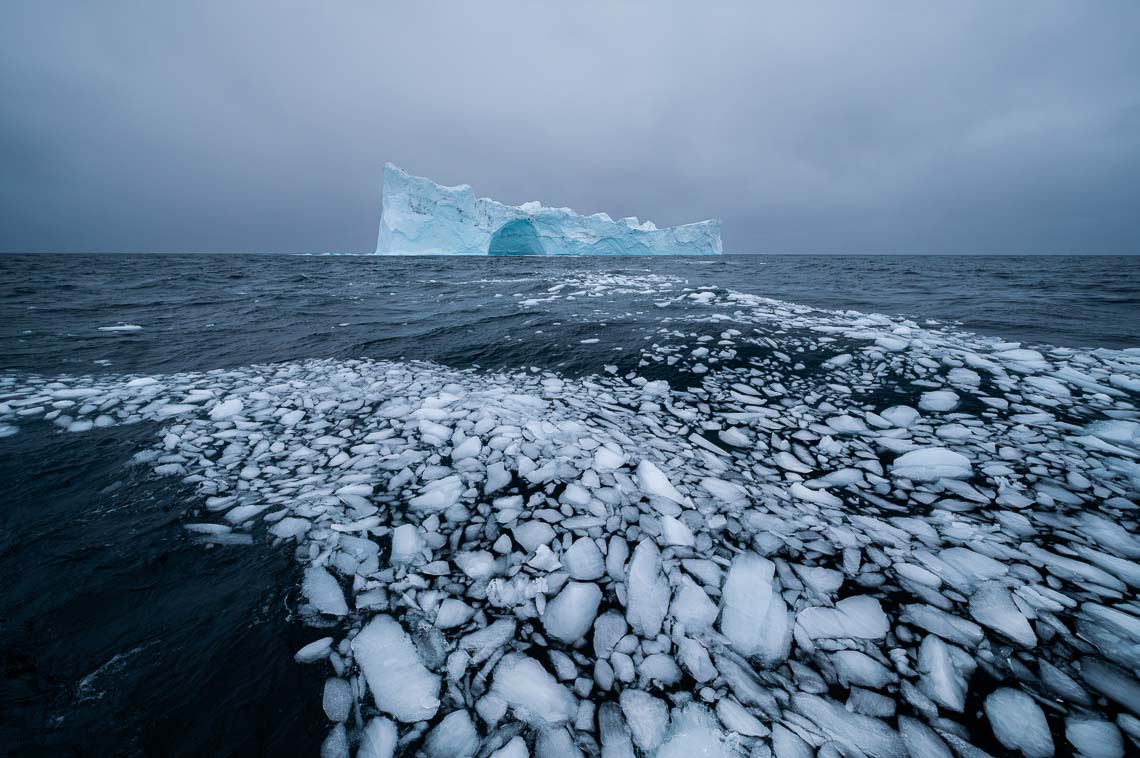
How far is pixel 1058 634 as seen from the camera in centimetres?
106

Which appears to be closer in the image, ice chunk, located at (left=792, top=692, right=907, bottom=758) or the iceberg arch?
ice chunk, located at (left=792, top=692, right=907, bottom=758)

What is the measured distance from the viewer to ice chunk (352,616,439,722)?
37.1 inches

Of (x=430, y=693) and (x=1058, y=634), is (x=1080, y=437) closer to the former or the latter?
(x=1058, y=634)

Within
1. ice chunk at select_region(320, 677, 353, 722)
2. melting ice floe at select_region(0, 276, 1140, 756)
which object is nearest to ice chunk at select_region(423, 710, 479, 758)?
melting ice floe at select_region(0, 276, 1140, 756)

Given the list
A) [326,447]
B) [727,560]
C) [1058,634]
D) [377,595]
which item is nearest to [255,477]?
[326,447]

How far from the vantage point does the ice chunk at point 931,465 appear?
1.79 meters

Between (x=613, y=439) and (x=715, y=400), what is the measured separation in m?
0.98

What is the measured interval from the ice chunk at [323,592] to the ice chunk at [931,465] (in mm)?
2278

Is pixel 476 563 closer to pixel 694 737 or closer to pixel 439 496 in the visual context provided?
pixel 439 496

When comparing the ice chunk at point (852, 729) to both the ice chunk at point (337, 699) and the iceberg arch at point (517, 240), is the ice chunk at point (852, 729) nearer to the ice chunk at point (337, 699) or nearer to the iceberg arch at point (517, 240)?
the ice chunk at point (337, 699)

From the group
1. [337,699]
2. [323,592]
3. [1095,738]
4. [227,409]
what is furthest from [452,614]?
[227,409]

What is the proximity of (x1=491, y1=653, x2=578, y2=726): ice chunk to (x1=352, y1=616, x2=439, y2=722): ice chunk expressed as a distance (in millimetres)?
165

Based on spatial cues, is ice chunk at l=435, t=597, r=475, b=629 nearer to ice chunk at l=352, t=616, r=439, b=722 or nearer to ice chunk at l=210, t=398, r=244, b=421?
ice chunk at l=352, t=616, r=439, b=722

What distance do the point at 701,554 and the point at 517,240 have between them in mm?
40234
